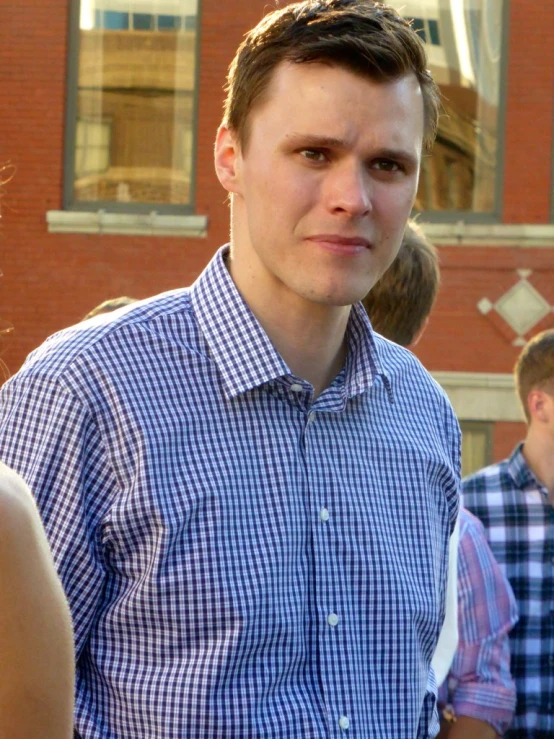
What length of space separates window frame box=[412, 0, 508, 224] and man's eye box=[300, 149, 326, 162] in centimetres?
956

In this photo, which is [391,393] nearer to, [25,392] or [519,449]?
[25,392]

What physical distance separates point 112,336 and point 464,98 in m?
10.2

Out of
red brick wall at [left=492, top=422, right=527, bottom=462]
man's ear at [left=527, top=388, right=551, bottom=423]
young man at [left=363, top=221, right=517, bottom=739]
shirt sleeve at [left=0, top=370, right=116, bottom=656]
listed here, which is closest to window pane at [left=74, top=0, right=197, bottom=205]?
red brick wall at [left=492, top=422, right=527, bottom=462]

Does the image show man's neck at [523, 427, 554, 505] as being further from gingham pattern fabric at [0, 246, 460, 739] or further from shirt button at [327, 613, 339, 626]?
shirt button at [327, 613, 339, 626]

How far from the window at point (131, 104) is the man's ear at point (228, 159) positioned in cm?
965

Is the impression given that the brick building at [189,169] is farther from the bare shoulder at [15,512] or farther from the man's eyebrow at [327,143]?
the bare shoulder at [15,512]

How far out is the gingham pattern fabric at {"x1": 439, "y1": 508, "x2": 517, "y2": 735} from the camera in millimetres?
3807

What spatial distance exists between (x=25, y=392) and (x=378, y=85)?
0.75 meters

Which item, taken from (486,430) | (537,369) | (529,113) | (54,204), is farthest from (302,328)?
(54,204)

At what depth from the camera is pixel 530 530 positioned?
4.42 m

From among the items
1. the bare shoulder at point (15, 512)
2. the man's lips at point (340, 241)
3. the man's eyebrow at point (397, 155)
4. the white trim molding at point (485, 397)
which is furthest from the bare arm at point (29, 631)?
the white trim molding at point (485, 397)

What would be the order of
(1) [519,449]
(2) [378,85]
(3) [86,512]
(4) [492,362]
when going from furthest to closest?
1. (4) [492,362]
2. (1) [519,449]
3. (2) [378,85]
4. (3) [86,512]

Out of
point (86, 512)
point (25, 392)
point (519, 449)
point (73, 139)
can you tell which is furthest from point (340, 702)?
point (73, 139)

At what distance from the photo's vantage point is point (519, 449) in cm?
460
